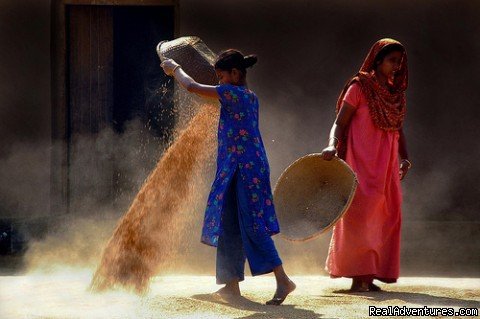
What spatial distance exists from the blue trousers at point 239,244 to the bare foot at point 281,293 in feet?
0.40

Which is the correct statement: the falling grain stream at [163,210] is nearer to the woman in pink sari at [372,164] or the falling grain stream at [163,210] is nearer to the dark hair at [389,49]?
the woman in pink sari at [372,164]

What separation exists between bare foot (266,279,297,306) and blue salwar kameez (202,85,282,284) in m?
0.12

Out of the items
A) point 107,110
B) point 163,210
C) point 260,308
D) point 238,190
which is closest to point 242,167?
point 238,190

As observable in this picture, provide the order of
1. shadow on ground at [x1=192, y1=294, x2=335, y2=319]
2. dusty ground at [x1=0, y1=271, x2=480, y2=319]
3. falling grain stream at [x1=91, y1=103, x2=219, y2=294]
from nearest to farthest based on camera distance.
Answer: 1. shadow on ground at [x1=192, y1=294, x2=335, y2=319]
2. dusty ground at [x1=0, y1=271, x2=480, y2=319]
3. falling grain stream at [x1=91, y1=103, x2=219, y2=294]

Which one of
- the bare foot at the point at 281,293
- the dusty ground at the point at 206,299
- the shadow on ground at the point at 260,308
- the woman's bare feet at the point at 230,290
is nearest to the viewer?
the shadow on ground at the point at 260,308

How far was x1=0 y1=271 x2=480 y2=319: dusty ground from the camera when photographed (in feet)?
19.8

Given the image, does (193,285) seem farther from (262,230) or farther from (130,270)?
(262,230)

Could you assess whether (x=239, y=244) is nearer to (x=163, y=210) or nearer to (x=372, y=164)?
(x=163, y=210)

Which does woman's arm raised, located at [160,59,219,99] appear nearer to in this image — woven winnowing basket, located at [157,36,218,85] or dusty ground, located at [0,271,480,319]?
woven winnowing basket, located at [157,36,218,85]

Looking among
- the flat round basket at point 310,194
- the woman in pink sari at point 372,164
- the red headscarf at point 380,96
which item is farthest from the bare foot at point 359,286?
the red headscarf at point 380,96

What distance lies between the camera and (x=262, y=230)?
6469mm

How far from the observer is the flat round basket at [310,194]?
6.99 m

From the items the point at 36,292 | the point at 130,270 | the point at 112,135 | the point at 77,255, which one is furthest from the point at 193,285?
the point at 112,135

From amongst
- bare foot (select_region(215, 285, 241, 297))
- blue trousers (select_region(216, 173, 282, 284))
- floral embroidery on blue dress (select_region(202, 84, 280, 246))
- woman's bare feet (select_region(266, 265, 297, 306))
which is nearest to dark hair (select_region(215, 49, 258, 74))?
floral embroidery on blue dress (select_region(202, 84, 280, 246))
